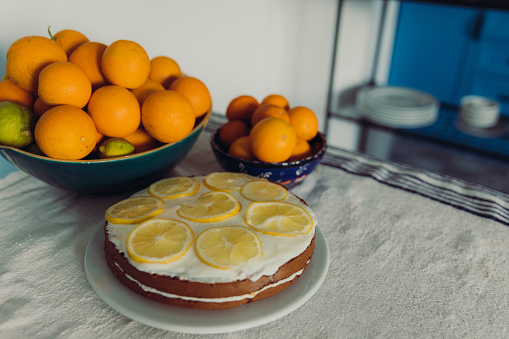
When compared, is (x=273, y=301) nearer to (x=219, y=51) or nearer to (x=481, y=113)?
(x=219, y=51)

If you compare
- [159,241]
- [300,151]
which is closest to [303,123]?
[300,151]

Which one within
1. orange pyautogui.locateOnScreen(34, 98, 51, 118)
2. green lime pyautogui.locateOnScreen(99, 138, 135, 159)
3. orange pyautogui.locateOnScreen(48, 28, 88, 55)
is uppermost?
orange pyautogui.locateOnScreen(48, 28, 88, 55)

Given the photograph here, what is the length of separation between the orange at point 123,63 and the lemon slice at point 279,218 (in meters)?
0.35

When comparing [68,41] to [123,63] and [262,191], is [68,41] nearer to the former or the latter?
[123,63]

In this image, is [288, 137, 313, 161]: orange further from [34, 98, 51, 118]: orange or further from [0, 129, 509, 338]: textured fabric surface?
[34, 98, 51, 118]: orange

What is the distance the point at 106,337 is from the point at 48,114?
370mm

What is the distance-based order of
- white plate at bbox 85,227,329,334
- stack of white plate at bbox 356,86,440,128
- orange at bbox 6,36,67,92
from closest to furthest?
white plate at bbox 85,227,329,334 < orange at bbox 6,36,67,92 < stack of white plate at bbox 356,86,440,128

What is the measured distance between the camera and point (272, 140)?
0.77m

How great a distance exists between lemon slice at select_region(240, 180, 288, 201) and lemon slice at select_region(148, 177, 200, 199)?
0.09 metres

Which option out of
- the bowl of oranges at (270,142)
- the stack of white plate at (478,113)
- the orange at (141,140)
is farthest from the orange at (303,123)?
the stack of white plate at (478,113)

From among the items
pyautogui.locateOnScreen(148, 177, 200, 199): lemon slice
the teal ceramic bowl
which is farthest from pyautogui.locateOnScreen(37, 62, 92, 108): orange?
pyautogui.locateOnScreen(148, 177, 200, 199): lemon slice

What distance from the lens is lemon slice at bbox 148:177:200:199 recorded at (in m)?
0.69

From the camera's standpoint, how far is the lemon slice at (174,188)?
69cm

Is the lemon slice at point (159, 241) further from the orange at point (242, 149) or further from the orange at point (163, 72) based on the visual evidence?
the orange at point (163, 72)
